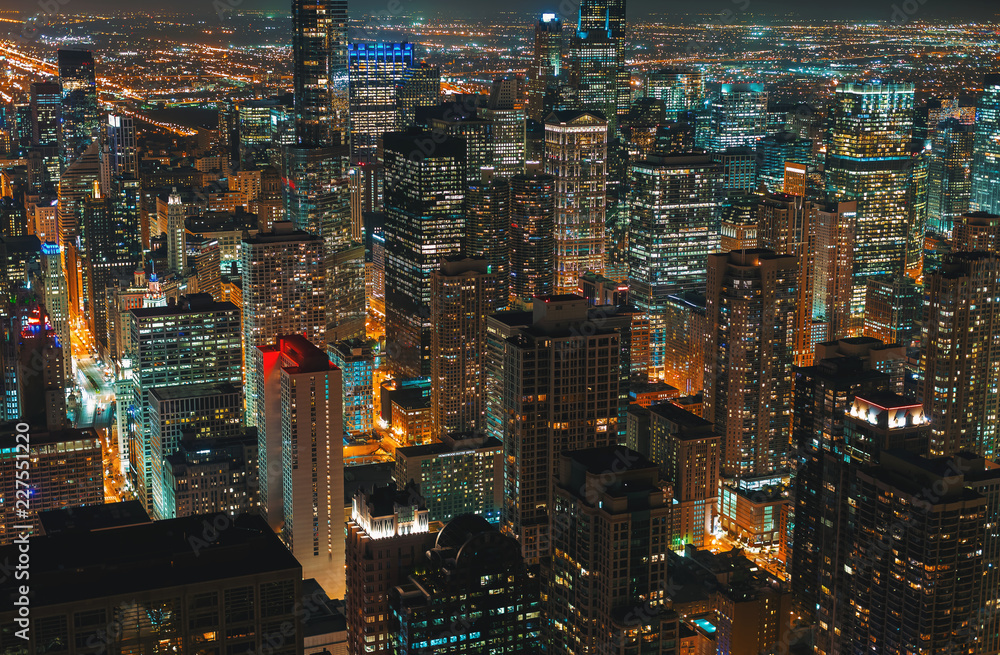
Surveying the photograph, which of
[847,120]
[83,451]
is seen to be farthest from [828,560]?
[847,120]

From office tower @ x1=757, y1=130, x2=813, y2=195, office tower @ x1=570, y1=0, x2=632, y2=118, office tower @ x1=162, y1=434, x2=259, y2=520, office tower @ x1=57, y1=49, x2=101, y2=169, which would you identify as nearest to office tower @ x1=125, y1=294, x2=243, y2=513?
office tower @ x1=162, y1=434, x2=259, y2=520

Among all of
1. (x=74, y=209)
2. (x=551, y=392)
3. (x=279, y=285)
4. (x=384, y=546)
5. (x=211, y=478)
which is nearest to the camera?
(x=384, y=546)

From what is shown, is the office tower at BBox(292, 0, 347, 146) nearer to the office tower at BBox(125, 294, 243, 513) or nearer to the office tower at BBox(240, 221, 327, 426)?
the office tower at BBox(240, 221, 327, 426)

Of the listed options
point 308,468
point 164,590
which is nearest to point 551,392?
point 308,468

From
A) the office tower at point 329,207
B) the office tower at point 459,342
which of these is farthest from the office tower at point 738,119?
the office tower at point 459,342

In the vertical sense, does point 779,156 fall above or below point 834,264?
above

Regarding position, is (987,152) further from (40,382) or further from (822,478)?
(40,382)

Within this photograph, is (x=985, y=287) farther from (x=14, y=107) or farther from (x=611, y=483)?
(x=14, y=107)
